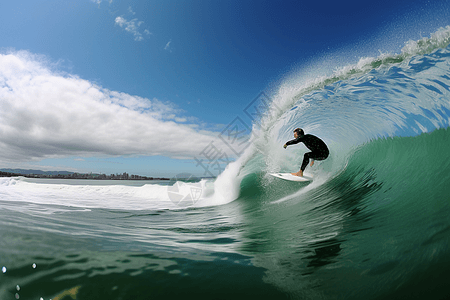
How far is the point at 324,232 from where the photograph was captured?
2922mm

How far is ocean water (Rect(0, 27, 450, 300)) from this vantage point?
59.2 inches

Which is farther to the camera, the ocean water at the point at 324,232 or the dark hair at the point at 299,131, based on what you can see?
the dark hair at the point at 299,131

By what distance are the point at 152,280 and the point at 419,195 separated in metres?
3.89

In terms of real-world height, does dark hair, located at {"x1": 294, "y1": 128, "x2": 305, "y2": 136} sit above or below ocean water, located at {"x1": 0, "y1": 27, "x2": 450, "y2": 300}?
above

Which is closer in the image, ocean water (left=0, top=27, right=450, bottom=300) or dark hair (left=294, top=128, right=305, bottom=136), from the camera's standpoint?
ocean water (left=0, top=27, right=450, bottom=300)

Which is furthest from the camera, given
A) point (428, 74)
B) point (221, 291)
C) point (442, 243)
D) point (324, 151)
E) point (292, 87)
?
point (292, 87)

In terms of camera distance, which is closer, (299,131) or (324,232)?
(324,232)

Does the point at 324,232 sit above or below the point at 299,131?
below

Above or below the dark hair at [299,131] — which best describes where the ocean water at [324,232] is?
below

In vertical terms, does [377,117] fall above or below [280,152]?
above

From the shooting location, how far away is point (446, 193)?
2955mm

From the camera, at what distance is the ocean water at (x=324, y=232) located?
4.94 ft

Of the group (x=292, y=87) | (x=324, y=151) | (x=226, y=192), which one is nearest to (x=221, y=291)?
(x=324, y=151)

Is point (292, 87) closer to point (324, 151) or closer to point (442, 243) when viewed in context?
point (324, 151)
